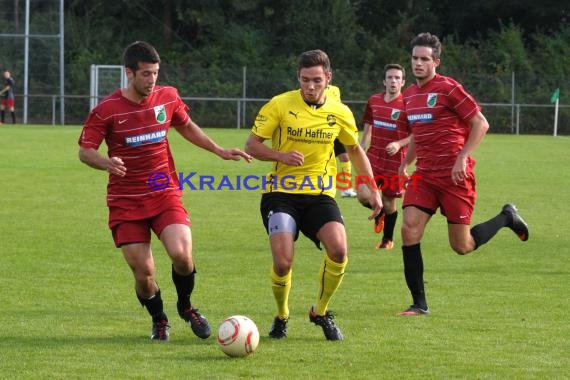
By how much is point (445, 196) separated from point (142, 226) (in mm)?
2546

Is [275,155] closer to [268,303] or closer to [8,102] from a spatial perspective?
[268,303]

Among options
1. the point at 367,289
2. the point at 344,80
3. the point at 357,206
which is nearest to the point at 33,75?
the point at 344,80

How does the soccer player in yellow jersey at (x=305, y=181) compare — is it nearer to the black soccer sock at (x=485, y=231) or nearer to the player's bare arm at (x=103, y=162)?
the player's bare arm at (x=103, y=162)

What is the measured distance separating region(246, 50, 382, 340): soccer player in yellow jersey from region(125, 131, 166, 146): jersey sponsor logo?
1.98ft

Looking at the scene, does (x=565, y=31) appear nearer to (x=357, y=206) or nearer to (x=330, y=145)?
(x=357, y=206)

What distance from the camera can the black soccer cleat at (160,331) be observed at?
726cm

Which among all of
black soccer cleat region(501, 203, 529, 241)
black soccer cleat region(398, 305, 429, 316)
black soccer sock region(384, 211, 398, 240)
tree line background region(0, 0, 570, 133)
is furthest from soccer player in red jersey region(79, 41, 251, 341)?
tree line background region(0, 0, 570, 133)

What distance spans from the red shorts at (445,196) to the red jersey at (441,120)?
0.08 meters

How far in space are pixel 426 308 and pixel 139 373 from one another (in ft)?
9.19

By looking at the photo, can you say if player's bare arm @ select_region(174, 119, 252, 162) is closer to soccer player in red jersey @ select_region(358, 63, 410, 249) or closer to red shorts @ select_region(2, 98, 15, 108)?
soccer player in red jersey @ select_region(358, 63, 410, 249)

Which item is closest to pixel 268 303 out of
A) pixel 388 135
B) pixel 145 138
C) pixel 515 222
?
pixel 145 138

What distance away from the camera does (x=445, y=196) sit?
28.6ft

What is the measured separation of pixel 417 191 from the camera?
8758 mm

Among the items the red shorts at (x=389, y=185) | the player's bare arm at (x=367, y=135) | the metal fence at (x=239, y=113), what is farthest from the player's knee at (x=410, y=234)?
the metal fence at (x=239, y=113)
